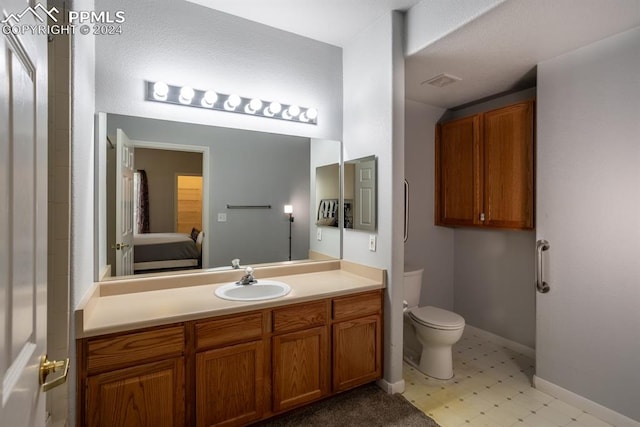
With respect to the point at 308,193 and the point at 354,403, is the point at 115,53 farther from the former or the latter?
the point at 354,403

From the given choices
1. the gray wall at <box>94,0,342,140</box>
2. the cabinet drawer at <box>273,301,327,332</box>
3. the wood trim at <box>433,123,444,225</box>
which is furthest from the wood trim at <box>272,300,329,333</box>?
the wood trim at <box>433,123,444,225</box>

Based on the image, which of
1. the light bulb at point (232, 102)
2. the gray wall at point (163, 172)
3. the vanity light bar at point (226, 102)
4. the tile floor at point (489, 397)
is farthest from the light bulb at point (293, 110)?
the tile floor at point (489, 397)

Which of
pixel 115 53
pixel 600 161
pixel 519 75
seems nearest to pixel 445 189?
pixel 519 75

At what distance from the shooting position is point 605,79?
1923mm

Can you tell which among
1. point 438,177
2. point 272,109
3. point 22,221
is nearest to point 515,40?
point 438,177

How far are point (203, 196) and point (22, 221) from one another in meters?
1.64

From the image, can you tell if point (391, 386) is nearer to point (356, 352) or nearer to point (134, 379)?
point (356, 352)

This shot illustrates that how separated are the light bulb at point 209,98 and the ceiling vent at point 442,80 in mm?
1668

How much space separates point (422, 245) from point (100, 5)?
309 centimetres

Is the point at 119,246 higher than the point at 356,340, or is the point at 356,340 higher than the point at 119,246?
the point at 119,246

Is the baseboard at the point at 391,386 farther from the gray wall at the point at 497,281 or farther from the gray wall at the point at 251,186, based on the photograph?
the gray wall at the point at 497,281

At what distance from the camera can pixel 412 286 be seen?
9.06ft

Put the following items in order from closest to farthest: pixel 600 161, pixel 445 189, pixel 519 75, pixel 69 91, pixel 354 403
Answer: pixel 69 91 < pixel 600 161 < pixel 354 403 < pixel 519 75 < pixel 445 189

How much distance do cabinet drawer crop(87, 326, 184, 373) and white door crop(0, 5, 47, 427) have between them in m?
0.68
